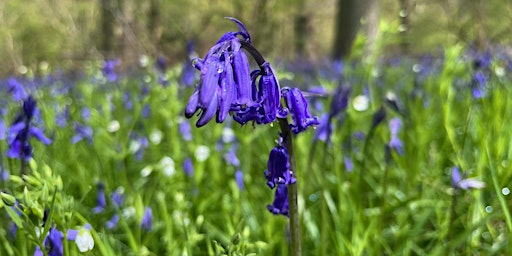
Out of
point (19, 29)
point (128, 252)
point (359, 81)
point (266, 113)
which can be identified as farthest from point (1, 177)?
point (19, 29)

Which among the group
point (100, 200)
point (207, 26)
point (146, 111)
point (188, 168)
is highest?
point (207, 26)

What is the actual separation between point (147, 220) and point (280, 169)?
1211 millimetres

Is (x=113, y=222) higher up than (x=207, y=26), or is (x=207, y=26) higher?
(x=207, y=26)

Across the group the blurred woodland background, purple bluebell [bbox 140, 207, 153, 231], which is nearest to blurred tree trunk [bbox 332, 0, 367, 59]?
the blurred woodland background

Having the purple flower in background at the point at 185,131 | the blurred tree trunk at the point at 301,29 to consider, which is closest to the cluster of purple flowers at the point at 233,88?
the purple flower in background at the point at 185,131

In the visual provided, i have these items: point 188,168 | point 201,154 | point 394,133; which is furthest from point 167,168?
point 394,133

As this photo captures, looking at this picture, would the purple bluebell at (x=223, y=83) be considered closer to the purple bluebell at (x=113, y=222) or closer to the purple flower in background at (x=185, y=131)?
the purple bluebell at (x=113, y=222)

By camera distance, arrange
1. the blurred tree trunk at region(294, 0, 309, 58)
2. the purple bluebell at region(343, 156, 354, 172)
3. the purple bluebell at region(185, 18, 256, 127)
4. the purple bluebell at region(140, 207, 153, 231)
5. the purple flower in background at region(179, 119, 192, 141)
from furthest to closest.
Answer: the blurred tree trunk at region(294, 0, 309, 58), the purple flower in background at region(179, 119, 192, 141), the purple bluebell at region(343, 156, 354, 172), the purple bluebell at region(140, 207, 153, 231), the purple bluebell at region(185, 18, 256, 127)

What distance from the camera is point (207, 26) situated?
40.3 ft

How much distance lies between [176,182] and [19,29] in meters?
17.7

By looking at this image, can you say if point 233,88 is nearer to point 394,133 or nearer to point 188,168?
point 394,133

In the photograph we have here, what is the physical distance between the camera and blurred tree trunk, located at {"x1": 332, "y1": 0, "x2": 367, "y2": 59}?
848 centimetres

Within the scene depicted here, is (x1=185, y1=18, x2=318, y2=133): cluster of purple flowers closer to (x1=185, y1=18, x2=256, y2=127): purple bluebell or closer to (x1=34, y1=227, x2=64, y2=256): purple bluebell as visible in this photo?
(x1=185, y1=18, x2=256, y2=127): purple bluebell

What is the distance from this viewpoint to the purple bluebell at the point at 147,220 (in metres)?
2.25
